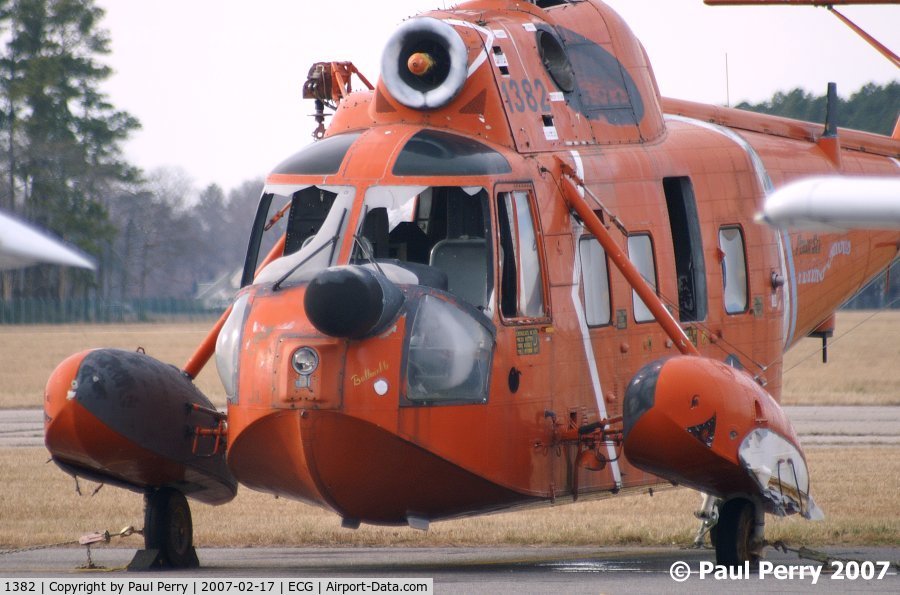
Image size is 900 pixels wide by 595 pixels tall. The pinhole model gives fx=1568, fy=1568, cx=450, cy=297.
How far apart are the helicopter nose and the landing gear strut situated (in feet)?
10.7

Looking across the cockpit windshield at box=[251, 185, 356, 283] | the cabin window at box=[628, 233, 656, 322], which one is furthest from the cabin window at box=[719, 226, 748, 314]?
the cockpit windshield at box=[251, 185, 356, 283]

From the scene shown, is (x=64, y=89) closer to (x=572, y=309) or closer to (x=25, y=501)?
(x=25, y=501)

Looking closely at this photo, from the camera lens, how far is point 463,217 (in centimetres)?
1245

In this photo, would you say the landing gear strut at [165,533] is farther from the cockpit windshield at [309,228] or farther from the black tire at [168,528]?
the cockpit windshield at [309,228]

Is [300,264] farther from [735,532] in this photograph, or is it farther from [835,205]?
[835,205]

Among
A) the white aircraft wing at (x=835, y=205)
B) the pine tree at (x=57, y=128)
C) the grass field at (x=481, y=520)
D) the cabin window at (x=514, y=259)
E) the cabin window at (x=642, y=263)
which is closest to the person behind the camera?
the white aircraft wing at (x=835, y=205)

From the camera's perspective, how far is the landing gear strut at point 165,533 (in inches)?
517

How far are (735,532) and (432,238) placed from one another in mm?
3418

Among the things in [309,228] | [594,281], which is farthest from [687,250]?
[309,228]

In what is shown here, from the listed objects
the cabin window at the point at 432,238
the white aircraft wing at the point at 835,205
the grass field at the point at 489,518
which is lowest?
the grass field at the point at 489,518

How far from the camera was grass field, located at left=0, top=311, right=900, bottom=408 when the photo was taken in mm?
35938

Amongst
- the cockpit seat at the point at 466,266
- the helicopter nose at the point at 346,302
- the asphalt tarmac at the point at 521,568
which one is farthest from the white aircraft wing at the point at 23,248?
the cockpit seat at the point at 466,266

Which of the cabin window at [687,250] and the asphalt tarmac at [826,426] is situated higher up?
the cabin window at [687,250]

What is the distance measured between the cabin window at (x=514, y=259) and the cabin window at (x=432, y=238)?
16 cm
